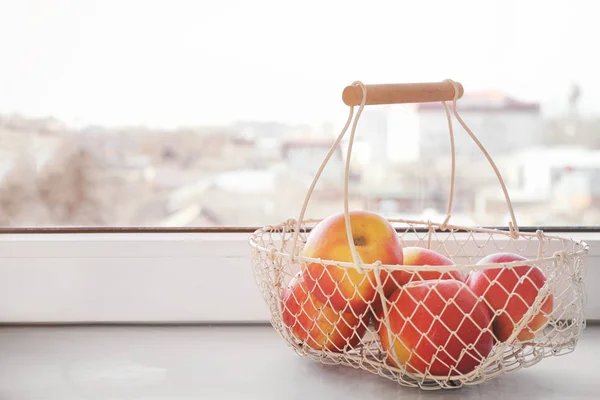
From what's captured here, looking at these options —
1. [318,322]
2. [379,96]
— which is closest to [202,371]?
[318,322]

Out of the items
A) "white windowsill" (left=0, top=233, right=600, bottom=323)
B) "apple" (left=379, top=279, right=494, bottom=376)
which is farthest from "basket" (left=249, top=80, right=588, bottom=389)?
"white windowsill" (left=0, top=233, right=600, bottom=323)

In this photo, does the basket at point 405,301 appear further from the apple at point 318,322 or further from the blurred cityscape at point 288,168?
the blurred cityscape at point 288,168

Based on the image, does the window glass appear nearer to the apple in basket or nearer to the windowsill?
the windowsill

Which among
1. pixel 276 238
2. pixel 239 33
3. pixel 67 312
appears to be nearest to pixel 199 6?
pixel 239 33

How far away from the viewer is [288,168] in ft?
3.49

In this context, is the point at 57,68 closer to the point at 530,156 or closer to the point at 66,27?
the point at 66,27

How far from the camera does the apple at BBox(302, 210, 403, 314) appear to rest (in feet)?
2.25

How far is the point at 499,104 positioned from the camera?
3.49 feet

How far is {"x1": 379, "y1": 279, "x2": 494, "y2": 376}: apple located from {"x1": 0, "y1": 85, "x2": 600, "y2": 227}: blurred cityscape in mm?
410

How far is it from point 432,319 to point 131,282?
475mm

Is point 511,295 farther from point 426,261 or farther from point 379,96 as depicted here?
point 379,96

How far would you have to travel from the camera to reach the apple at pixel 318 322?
719mm

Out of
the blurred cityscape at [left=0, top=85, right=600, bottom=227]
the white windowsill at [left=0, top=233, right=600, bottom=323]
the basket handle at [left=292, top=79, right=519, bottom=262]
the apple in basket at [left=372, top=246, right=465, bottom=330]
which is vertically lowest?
the white windowsill at [left=0, top=233, right=600, bottom=323]

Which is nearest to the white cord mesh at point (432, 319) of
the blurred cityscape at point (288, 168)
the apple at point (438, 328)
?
the apple at point (438, 328)
